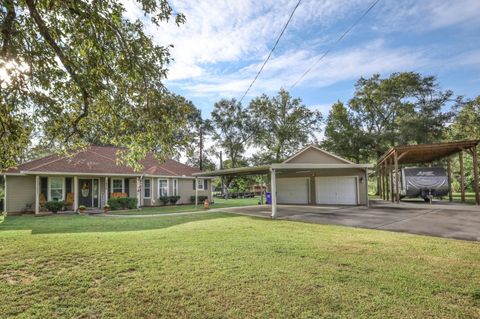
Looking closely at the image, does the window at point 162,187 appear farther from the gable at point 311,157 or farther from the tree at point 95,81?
the tree at point 95,81

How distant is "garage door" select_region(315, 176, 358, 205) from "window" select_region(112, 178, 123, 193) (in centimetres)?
1464

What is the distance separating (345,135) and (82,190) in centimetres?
2912

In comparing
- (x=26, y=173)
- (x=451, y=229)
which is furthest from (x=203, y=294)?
(x=26, y=173)

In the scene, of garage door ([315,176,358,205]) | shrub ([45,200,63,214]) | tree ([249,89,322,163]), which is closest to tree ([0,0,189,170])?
shrub ([45,200,63,214])

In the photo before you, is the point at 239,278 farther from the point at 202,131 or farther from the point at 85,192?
the point at 202,131

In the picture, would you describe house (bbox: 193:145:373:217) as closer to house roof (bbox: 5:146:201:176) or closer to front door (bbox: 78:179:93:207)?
house roof (bbox: 5:146:201:176)

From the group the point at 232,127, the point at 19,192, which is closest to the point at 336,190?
the point at 19,192

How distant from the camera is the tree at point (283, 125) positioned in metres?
40.6

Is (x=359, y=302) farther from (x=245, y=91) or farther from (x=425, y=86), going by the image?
(x=425, y=86)

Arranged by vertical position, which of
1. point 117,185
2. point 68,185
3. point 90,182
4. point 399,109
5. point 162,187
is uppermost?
point 399,109

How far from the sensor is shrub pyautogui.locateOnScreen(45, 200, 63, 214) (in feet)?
53.8

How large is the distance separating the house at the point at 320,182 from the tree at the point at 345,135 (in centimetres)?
1421

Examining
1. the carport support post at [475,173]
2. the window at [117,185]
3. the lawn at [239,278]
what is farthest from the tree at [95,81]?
the carport support post at [475,173]

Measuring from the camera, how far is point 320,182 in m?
21.7
